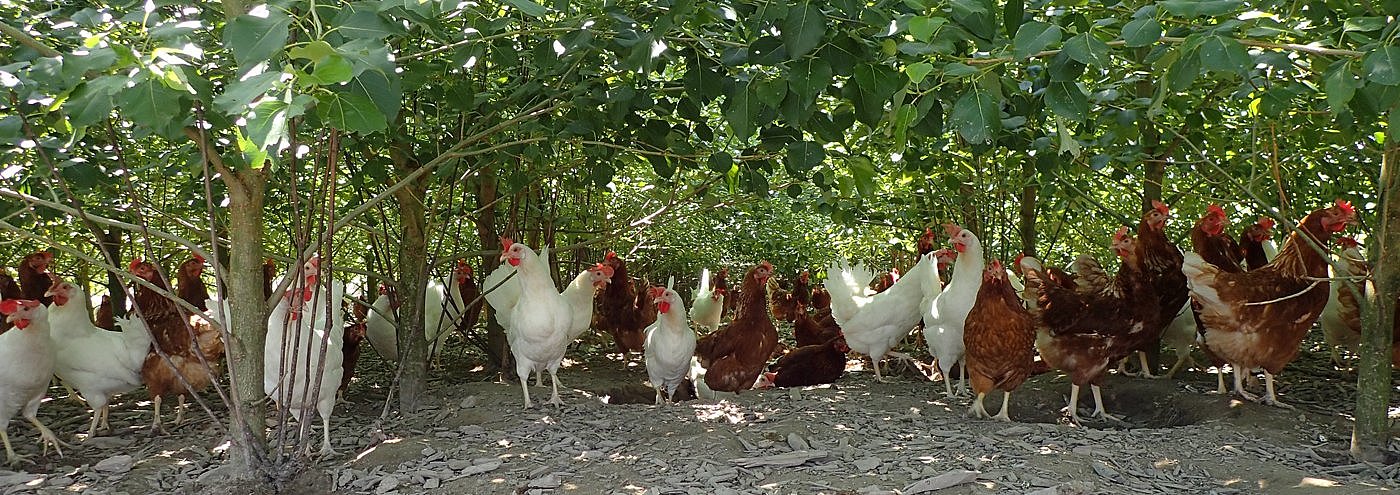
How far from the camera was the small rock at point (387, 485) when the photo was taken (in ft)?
12.2

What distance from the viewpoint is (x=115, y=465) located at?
4.17 m

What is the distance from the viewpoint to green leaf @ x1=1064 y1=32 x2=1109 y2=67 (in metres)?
2.02

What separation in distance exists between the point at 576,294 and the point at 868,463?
2738 mm

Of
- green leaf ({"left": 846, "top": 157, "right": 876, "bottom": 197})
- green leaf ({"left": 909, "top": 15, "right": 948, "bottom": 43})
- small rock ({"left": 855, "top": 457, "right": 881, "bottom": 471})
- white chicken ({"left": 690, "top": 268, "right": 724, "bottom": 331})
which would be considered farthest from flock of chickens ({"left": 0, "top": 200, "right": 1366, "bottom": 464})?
green leaf ({"left": 909, "top": 15, "right": 948, "bottom": 43})

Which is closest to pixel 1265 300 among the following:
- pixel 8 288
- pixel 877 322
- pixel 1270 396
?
pixel 1270 396

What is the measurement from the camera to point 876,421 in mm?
4852

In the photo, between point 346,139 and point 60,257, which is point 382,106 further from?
point 60,257

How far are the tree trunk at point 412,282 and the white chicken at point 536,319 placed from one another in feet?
1.72

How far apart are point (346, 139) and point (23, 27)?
1.15 meters

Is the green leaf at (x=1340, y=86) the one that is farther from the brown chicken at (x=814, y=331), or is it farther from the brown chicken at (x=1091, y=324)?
the brown chicken at (x=814, y=331)

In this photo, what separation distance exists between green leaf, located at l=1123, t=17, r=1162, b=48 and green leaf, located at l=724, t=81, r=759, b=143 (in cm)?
101

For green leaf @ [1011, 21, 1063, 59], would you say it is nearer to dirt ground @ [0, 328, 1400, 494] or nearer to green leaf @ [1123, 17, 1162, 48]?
green leaf @ [1123, 17, 1162, 48]

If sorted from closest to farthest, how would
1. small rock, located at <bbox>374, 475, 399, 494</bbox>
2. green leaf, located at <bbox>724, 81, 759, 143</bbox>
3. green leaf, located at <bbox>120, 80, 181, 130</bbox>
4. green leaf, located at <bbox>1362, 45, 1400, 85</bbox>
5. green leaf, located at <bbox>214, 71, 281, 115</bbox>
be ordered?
green leaf, located at <bbox>214, 71, 281, 115</bbox>
green leaf, located at <bbox>120, 80, 181, 130</bbox>
green leaf, located at <bbox>1362, 45, 1400, 85</bbox>
green leaf, located at <bbox>724, 81, 759, 143</bbox>
small rock, located at <bbox>374, 475, 399, 494</bbox>

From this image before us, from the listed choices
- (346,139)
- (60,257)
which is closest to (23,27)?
(346,139)
